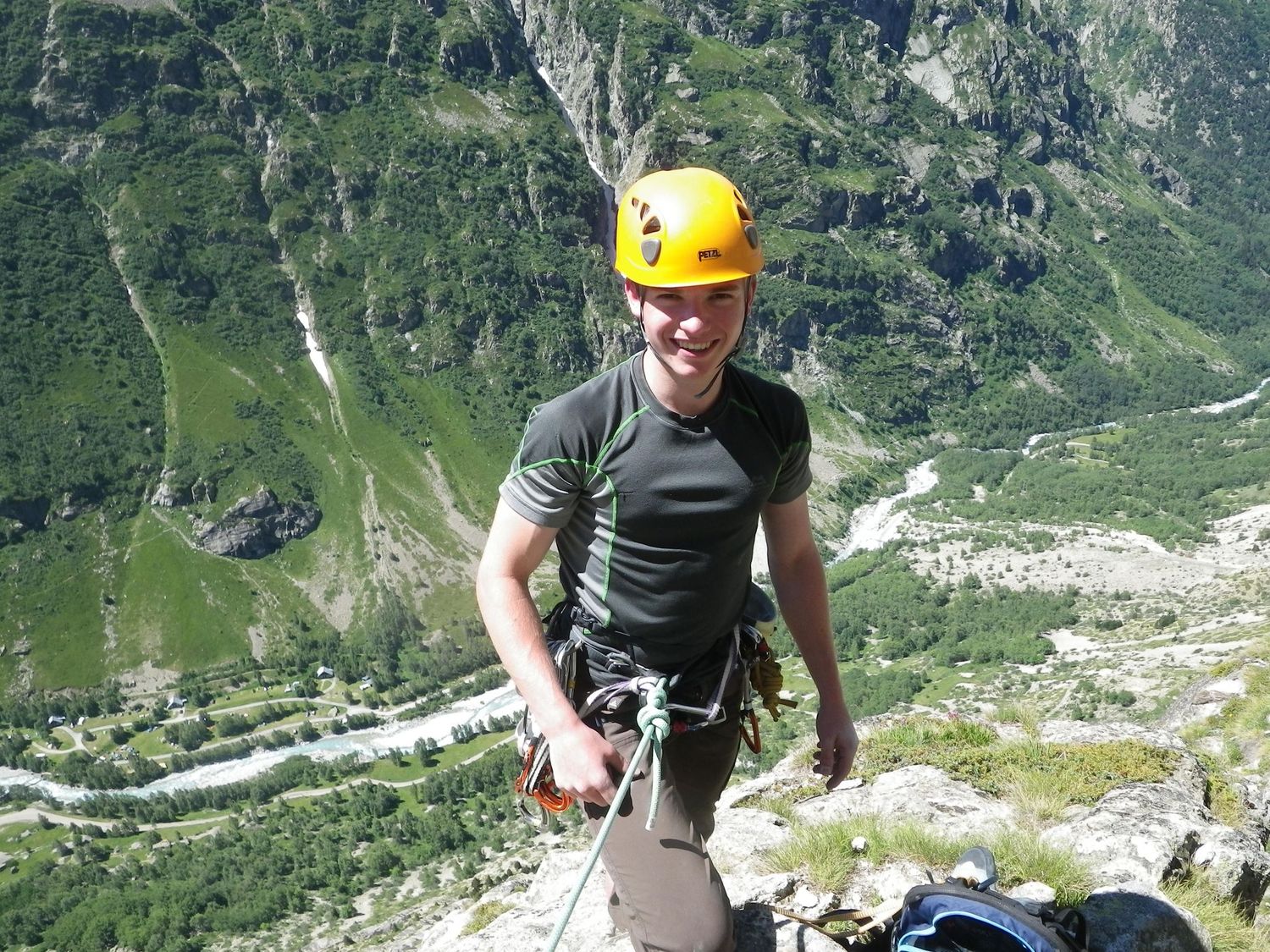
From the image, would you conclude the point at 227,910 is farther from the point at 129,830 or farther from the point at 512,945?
the point at 512,945

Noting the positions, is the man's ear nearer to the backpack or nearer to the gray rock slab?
the backpack

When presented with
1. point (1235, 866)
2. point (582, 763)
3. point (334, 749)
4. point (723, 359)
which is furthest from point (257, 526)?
point (723, 359)

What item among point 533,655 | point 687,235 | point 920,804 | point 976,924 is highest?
point 687,235

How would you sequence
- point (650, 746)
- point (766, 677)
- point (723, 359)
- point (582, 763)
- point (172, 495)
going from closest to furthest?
point (582, 763) → point (723, 359) → point (650, 746) → point (766, 677) → point (172, 495)

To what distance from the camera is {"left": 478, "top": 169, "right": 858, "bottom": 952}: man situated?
11.0 ft

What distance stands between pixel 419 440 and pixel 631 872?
504 feet

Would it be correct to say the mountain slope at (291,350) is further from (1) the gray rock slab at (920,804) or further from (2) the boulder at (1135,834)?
(2) the boulder at (1135,834)

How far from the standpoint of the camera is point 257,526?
5374 inches

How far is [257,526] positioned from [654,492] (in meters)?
145

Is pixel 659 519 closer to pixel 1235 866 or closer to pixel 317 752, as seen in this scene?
pixel 1235 866

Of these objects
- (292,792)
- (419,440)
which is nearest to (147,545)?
(419,440)

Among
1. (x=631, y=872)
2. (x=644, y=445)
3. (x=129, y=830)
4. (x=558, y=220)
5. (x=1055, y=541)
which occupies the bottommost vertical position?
(x=129, y=830)

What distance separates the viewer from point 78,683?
389 feet

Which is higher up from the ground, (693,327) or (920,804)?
(693,327)
